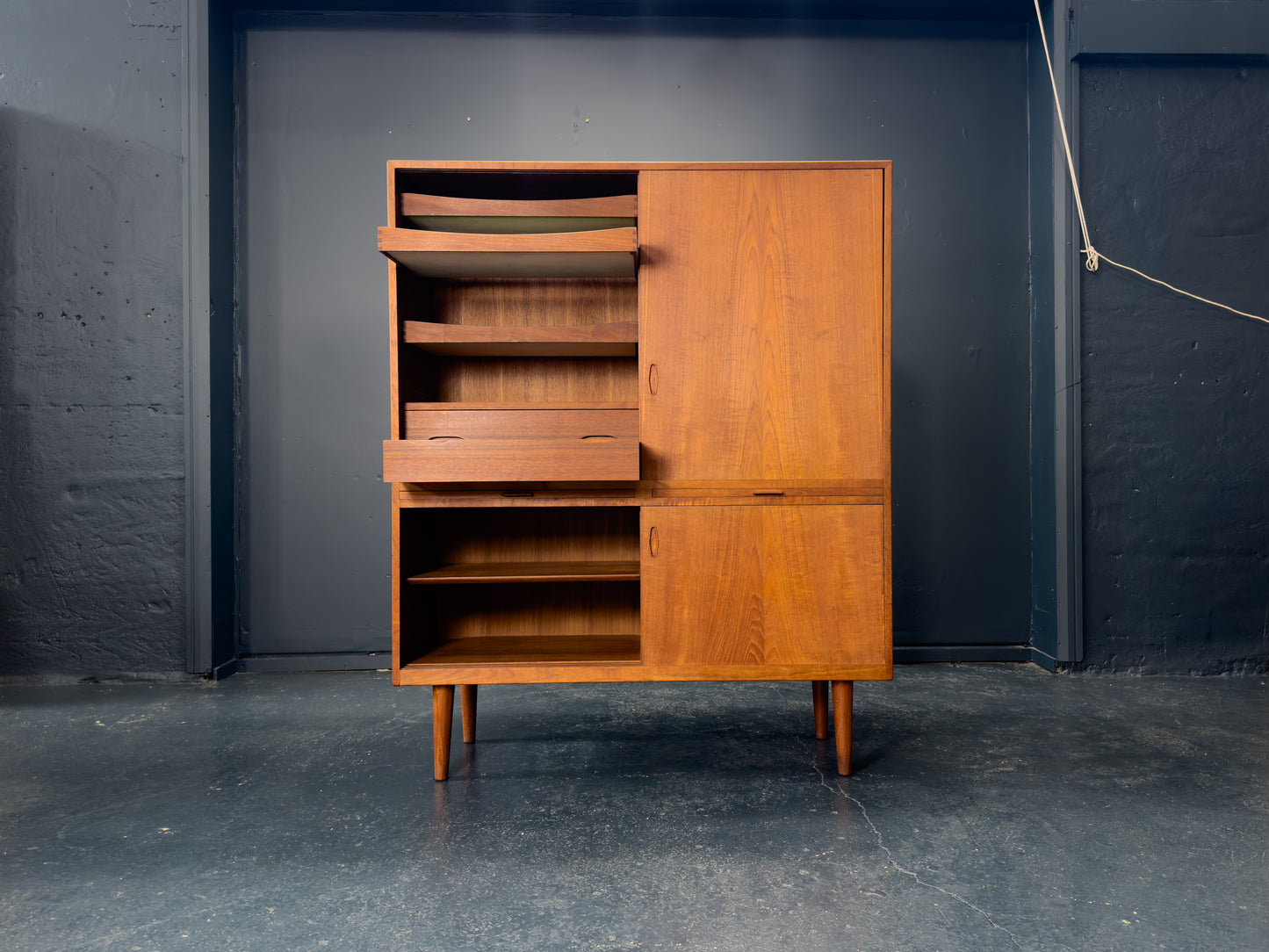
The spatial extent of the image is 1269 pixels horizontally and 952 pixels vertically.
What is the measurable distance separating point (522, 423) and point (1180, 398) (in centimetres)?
275

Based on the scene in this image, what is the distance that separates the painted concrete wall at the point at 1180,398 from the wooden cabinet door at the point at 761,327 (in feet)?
5.17

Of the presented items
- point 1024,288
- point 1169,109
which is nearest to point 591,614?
point 1024,288

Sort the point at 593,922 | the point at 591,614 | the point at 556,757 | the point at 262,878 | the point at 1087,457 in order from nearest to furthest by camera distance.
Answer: the point at 593,922
the point at 262,878
the point at 556,757
the point at 591,614
the point at 1087,457

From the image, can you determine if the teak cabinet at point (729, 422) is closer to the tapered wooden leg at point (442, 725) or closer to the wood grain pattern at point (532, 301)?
the tapered wooden leg at point (442, 725)

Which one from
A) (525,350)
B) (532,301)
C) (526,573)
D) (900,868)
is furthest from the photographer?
(532,301)

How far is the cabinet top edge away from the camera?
1.89 metres

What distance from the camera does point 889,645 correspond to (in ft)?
6.17

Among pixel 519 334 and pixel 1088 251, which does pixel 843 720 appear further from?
pixel 1088 251

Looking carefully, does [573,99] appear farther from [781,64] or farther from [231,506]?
[231,506]

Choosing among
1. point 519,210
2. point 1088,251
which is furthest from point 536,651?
point 1088,251

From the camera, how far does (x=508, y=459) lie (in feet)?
5.94

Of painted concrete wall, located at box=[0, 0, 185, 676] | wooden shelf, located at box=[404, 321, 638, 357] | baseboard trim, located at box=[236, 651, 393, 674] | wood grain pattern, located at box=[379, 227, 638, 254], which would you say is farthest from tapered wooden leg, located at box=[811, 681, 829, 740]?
painted concrete wall, located at box=[0, 0, 185, 676]

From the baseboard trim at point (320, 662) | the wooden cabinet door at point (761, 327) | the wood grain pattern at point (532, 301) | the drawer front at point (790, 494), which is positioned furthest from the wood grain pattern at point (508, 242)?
the baseboard trim at point (320, 662)

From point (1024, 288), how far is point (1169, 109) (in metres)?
0.88
